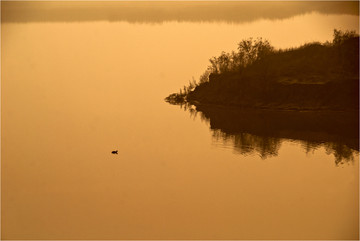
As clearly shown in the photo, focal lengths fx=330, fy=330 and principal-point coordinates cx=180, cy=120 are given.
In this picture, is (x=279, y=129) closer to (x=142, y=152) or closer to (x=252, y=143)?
(x=252, y=143)

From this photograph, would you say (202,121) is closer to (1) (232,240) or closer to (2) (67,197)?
(1) (232,240)

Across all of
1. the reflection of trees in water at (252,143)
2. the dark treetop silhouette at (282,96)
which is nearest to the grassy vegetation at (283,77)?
the dark treetop silhouette at (282,96)

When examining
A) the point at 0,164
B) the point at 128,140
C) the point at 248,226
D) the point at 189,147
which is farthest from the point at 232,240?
the point at 0,164

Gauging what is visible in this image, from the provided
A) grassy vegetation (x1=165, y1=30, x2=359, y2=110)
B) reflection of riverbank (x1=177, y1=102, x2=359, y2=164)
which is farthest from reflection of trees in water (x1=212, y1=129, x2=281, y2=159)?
grassy vegetation (x1=165, y1=30, x2=359, y2=110)

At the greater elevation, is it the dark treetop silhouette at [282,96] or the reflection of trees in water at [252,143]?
the dark treetop silhouette at [282,96]

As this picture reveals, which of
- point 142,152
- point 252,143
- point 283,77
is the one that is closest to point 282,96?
point 283,77

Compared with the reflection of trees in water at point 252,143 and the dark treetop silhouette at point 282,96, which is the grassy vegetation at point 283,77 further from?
the reflection of trees in water at point 252,143

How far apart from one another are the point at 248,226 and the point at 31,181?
109cm

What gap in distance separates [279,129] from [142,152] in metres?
0.67

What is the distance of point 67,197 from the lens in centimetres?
163

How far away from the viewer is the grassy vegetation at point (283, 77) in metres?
1.57

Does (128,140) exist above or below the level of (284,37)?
below

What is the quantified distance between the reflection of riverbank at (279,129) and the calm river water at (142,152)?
1 centimetres

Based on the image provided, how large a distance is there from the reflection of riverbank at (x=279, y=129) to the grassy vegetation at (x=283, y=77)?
42mm
